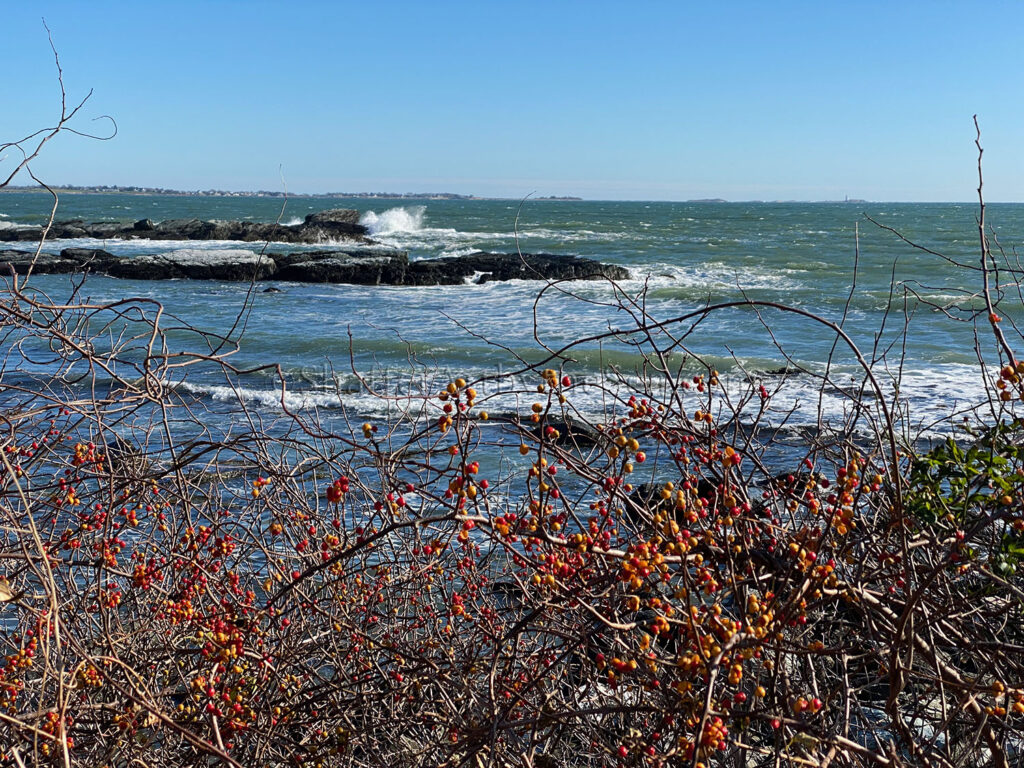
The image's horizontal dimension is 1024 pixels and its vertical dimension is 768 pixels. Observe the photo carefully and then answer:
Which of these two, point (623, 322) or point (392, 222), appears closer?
point (623, 322)

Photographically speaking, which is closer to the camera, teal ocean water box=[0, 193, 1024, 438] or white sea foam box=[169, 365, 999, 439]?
white sea foam box=[169, 365, 999, 439]

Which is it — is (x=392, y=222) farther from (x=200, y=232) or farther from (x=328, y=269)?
(x=328, y=269)

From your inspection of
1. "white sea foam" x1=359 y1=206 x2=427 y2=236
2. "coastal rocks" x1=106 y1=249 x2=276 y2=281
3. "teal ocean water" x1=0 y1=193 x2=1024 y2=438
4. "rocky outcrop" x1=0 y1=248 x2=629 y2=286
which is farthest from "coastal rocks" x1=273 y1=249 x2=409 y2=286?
"white sea foam" x1=359 y1=206 x2=427 y2=236

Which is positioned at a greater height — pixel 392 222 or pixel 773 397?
pixel 392 222

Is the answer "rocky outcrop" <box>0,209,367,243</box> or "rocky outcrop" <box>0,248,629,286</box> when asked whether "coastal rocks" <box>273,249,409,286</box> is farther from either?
"rocky outcrop" <box>0,209,367,243</box>

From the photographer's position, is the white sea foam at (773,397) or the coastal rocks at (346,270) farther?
the coastal rocks at (346,270)

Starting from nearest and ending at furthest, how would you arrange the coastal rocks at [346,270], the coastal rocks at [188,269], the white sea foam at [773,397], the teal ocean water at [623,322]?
the white sea foam at [773,397]
the teal ocean water at [623,322]
the coastal rocks at [346,270]
the coastal rocks at [188,269]

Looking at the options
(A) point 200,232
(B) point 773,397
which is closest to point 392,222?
(A) point 200,232

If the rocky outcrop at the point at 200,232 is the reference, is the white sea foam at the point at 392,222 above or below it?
above

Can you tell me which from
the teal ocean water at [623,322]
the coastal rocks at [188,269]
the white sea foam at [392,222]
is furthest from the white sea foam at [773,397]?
the white sea foam at [392,222]

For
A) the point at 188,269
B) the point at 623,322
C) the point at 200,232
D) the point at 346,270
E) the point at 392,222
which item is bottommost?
the point at 623,322

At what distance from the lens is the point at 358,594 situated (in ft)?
10.9

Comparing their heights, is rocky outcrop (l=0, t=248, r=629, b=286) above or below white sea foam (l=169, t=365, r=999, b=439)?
above

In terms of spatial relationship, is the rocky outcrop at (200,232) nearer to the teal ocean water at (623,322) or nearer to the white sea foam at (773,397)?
the teal ocean water at (623,322)
